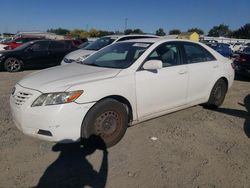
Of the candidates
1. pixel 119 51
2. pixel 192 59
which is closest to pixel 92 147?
Answer: pixel 119 51

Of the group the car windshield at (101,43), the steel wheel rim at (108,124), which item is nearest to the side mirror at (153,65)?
the steel wheel rim at (108,124)

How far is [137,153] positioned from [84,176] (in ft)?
3.02

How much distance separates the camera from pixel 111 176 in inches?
127

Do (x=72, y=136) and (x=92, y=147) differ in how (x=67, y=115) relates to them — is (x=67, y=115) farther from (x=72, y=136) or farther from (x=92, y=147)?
(x=92, y=147)

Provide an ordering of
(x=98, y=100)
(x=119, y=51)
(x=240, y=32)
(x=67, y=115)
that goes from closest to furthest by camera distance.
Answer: (x=67, y=115) → (x=98, y=100) → (x=119, y=51) → (x=240, y=32)

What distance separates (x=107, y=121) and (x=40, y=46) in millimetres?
9965

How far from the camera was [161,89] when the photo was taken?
175 inches

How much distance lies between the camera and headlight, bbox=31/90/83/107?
344 centimetres

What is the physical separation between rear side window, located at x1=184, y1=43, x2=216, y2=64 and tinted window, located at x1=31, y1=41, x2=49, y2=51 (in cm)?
917

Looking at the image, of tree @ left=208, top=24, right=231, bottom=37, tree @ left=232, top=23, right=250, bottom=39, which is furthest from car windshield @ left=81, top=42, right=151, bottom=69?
tree @ left=208, top=24, right=231, bottom=37

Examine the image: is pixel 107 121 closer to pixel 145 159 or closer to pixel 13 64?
pixel 145 159

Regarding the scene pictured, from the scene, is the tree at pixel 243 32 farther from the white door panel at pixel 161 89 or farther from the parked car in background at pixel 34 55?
the white door panel at pixel 161 89

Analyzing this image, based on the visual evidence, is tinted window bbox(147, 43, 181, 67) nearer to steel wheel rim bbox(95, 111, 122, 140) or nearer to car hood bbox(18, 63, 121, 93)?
car hood bbox(18, 63, 121, 93)

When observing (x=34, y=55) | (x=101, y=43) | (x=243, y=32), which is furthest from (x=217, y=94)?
(x=243, y=32)
